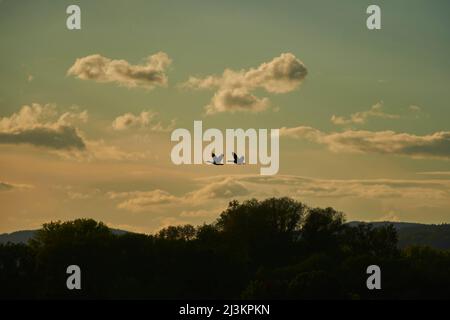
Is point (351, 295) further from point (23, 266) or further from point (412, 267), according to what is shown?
point (23, 266)

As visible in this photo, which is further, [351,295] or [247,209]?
[247,209]

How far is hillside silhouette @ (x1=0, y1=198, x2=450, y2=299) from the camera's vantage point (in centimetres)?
13150

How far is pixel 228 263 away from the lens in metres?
142

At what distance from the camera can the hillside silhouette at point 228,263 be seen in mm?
131500

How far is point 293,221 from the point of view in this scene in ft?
544
